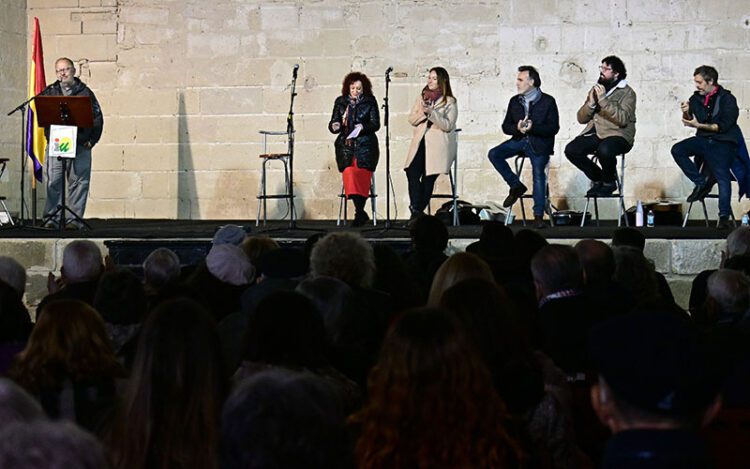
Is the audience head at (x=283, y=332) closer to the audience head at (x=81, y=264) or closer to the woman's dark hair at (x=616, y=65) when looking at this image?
the audience head at (x=81, y=264)

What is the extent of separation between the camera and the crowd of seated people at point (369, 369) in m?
1.70

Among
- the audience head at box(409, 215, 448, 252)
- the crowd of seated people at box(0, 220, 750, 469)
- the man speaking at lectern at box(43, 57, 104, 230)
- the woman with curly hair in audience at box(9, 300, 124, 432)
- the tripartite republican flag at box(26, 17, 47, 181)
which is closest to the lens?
the crowd of seated people at box(0, 220, 750, 469)

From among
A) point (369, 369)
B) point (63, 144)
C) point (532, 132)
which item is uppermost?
point (532, 132)

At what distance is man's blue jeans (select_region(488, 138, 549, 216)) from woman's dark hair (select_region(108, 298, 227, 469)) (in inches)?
282

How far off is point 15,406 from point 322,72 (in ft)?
33.1

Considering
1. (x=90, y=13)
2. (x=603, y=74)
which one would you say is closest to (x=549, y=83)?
(x=603, y=74)

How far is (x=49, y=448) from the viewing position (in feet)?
3.98

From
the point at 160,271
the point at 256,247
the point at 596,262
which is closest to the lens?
the point at 596,262

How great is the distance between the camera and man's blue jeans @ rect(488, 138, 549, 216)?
925 cm

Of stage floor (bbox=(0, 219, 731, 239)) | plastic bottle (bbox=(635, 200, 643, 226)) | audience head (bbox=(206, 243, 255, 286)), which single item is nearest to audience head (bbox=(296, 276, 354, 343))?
audience head (bbox=(206, 243, 255, 286))

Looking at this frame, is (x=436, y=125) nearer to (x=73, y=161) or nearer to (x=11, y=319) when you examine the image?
(x=73, y=161)

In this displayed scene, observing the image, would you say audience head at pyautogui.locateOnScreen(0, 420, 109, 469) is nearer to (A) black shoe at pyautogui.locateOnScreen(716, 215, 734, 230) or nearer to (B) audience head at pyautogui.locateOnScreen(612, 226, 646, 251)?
(B) audience head at pyautogui.locateOnScreen(612, 226, 646, 251)

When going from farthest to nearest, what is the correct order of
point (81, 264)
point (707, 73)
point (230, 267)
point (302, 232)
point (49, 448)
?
point (707, 73) < point (302, 232) < point (81, 264) < point (230, 267) < point (49, 448)

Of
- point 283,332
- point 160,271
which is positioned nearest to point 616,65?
point 160,271
